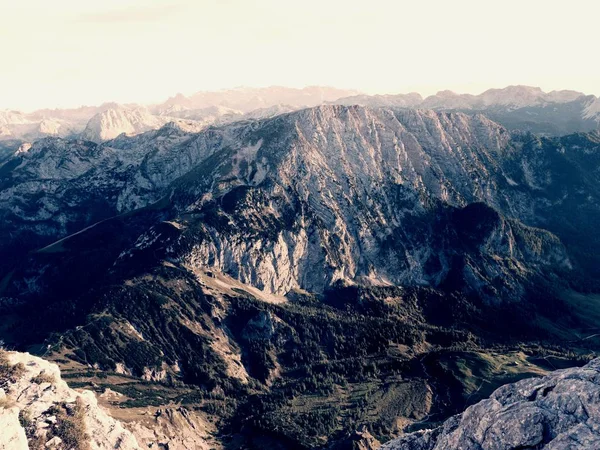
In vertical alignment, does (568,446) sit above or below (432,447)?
above

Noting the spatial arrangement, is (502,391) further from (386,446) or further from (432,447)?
(386,446)

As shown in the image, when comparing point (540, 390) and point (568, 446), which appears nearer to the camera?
point (568, 446)

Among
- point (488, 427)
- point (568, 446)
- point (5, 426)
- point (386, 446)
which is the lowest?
point (5, 426)

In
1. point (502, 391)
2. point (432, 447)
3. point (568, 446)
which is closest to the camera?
point (568, 446)

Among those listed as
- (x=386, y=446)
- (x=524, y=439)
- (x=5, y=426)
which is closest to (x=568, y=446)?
(x=524, y=439)

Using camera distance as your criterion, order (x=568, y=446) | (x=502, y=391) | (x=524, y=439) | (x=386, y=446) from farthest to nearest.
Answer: (x=386, y=446) → (x=502, y=391) → (x=524, y=439) → (x=568, y=446)

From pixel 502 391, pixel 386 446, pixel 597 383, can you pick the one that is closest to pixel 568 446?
pixel 597 383

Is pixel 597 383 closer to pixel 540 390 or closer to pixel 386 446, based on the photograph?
pixel 540 390
